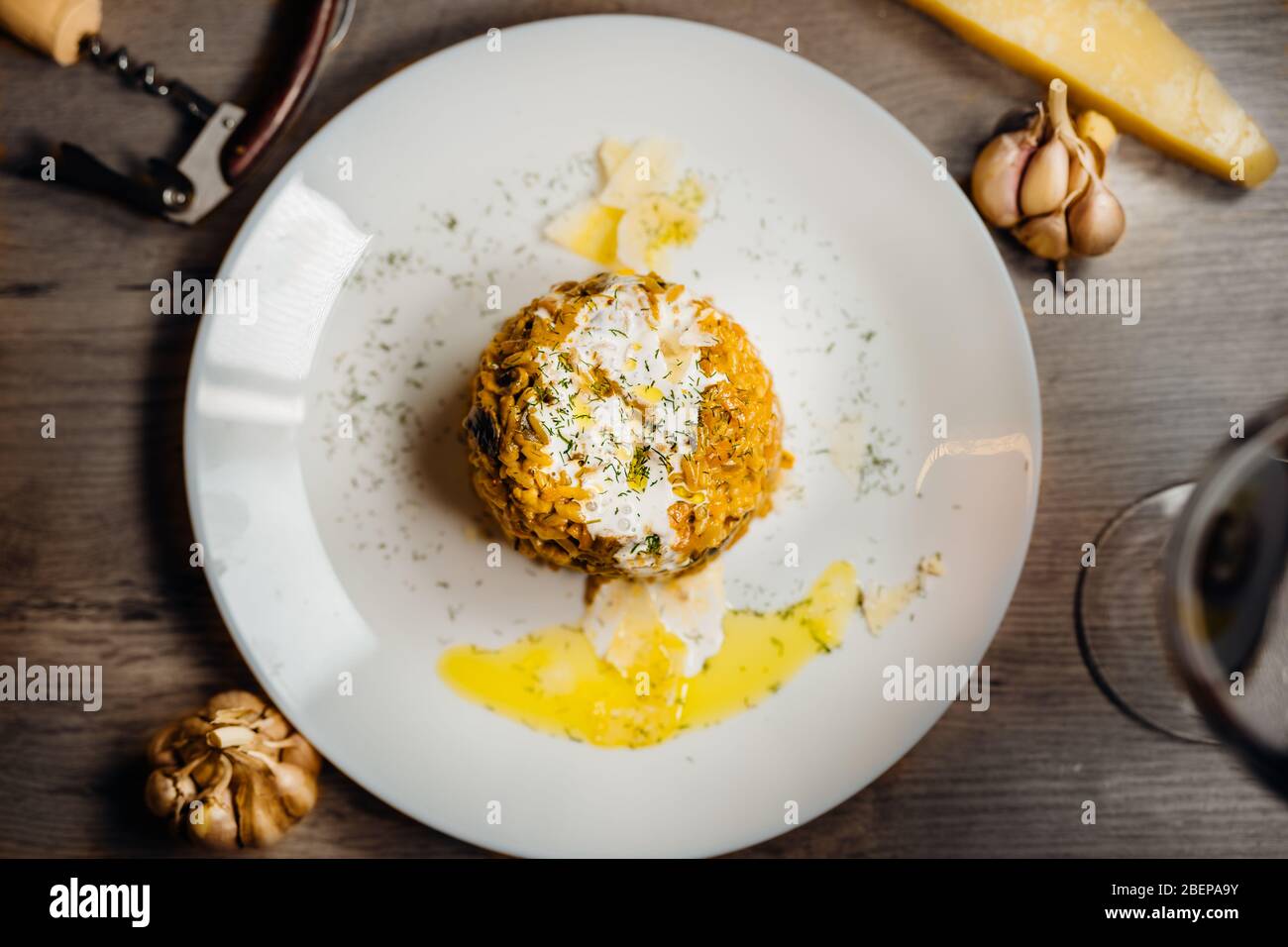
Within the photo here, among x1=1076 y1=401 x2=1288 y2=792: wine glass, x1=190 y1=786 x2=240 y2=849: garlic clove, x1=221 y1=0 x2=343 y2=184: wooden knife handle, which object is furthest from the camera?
x1=221 y1=0 x2=343 y2=184: wooden knife handle

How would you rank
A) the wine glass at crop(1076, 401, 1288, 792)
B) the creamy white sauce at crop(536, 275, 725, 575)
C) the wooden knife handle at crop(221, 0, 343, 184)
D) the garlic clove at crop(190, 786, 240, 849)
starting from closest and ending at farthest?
the wine glass at crop(1076, 401, 1288, 792) < the creamy white sauce at crop(536, 275, 725, 575) < the garlic clove at crop(190, 786, 240, 849) < the wooden knife handle at crop(221, 0, 343, 184)

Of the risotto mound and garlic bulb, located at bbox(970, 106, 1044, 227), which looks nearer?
the risotto mound

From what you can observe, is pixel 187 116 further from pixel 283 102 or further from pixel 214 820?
pixel 214 820

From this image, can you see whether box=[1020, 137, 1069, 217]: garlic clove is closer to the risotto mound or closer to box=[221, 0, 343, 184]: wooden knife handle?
the risotto mound

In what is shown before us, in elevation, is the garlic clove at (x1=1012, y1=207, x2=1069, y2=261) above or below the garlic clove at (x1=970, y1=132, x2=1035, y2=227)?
below

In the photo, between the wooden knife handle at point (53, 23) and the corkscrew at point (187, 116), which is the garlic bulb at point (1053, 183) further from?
the wooden knife handle at point (53, 23)

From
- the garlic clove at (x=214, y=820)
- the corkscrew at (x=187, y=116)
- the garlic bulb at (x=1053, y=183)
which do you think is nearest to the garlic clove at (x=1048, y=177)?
the garlic bulb at (x=1053, y=183)

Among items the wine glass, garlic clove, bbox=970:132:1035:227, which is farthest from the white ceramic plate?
the wine glass

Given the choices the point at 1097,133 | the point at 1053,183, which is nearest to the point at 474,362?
the point at 1053,183
